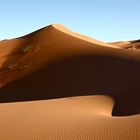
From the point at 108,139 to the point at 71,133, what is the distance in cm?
112

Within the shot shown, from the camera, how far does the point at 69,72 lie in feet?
72.9

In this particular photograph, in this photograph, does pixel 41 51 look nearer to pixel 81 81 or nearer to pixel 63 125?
pixel 81 81

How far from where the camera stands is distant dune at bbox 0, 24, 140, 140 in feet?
28.4

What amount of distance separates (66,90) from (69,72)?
2.61 meters

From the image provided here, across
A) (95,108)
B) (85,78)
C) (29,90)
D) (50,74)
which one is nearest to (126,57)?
(85,78)

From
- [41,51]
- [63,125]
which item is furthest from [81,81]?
[63,125]

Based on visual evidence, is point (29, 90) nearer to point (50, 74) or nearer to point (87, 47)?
point (50, 74)

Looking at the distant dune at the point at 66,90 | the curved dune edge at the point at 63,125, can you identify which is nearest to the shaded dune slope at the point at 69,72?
the distant dune at the point at 66,90

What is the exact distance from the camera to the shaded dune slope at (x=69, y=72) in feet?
56.4

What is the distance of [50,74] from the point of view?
74.8 feet

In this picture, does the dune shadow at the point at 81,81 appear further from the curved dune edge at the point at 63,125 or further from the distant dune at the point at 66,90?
the curved dune edge at the point at 63,125

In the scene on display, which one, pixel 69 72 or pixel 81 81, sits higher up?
pixel 69 72

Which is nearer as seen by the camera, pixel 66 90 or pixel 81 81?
pixel 66 90

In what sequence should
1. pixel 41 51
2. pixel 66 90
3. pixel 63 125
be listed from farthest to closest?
pixel 41 51 → pixel 66 90 → pixel 63 125
